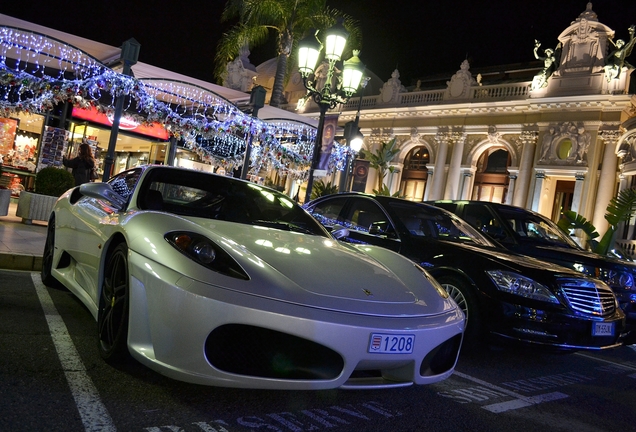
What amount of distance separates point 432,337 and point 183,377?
1.30m

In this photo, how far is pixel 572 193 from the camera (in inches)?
1009

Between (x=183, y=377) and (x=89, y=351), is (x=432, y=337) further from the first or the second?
(x=89, y=351)

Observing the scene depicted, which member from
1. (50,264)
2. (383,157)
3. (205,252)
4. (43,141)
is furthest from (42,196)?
(383,157)

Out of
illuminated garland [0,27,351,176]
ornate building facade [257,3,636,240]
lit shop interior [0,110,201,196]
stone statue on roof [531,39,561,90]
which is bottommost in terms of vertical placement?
lit shop interior [0,110,201,196]

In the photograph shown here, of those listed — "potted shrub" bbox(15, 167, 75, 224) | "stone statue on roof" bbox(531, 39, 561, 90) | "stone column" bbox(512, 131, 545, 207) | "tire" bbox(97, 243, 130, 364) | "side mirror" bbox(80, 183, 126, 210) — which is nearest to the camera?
"tire" bbox(97, 243, 130, 364)

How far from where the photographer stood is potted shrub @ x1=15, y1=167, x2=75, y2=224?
1006 cm

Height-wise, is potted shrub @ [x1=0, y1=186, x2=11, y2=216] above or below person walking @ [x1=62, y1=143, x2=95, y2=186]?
below

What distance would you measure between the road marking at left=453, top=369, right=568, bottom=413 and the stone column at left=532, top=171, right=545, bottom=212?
22953mm

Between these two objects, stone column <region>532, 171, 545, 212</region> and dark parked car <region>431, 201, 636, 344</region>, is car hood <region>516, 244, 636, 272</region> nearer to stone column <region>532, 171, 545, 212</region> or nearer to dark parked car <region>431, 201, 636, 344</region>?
dark parked car <region>431, 201, 636, 344</region>

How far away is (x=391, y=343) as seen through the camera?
9.14ft

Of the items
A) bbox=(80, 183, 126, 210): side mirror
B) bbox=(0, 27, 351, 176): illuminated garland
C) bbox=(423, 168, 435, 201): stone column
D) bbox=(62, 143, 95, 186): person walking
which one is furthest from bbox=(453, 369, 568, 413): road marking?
bbox=(423, 168, 435, 201): stone column

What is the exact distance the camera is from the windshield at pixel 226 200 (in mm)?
3975

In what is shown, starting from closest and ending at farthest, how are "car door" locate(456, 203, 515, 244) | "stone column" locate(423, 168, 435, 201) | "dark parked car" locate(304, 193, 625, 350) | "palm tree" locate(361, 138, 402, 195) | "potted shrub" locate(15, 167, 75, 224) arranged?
"dark parked car" locate(304, 193, 625, 350), "car door" locate(456, 203, 515, 244), "potted shrub" locate(15, 167, 75, 224), "palm tree" locate(361, 138, 402, 195), "stone column" locate(423, 168, 435, 201)

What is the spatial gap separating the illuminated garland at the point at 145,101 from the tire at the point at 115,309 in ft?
30.5
